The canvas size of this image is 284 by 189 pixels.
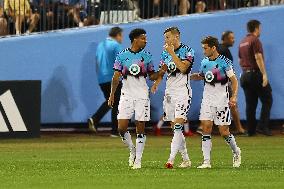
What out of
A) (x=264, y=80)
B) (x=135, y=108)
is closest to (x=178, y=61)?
(x=135, y=108)

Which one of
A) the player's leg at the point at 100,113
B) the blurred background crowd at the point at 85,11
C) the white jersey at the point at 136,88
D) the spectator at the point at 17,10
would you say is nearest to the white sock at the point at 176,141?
the white jersey at the point at 136,88

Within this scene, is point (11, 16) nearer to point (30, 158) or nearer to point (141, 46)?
point (30, 158)

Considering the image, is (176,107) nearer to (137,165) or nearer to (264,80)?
(137,165)

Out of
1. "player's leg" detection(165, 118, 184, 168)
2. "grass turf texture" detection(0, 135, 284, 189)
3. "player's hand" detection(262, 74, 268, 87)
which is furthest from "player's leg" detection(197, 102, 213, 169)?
"player's hand" detection(262, 74, 268, 87)

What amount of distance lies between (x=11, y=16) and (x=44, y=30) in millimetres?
934

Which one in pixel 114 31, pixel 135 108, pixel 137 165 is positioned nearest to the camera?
pixel 137 165

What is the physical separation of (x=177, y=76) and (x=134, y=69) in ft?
2.33

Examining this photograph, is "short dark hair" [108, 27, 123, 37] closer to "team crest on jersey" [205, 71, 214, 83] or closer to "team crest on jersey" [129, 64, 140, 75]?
"team crest on jersey" [129, 64, 140, 75]

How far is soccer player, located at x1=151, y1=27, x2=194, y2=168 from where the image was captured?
58.6 feet

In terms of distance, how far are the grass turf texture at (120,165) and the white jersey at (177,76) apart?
4.21 ft

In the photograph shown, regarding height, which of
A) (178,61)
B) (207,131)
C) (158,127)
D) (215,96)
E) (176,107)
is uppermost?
(178,61)

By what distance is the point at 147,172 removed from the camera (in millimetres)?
17078

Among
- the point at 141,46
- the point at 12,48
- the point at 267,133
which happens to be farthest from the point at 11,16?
the point at 141,46

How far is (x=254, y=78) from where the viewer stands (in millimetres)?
27078
